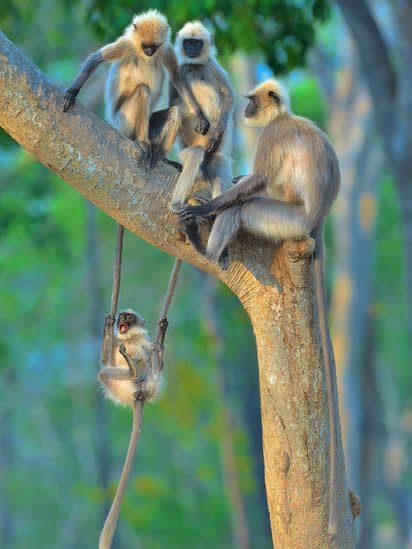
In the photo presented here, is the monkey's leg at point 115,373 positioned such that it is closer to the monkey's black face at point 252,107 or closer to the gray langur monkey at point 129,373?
the gray langur monkey at point 129,373

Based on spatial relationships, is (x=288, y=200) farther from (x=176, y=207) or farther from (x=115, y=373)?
(x=115, y=373)

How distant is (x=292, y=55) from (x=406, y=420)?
1869 centimetres

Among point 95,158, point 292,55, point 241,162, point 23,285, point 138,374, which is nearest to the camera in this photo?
point 95,158

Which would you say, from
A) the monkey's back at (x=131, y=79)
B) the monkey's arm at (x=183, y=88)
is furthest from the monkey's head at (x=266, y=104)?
→ the monkey's back at (x=131, y=79)

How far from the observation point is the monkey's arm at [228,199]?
4469mm

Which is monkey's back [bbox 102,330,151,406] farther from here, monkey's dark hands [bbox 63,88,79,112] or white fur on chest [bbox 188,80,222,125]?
monkey's dark hands [bbox 63,88,79,112]

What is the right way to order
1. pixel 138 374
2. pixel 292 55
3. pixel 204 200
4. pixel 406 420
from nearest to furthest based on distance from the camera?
pixel 204 200 → pixel 138 374 → pixel 292 55 → pixel 406 420

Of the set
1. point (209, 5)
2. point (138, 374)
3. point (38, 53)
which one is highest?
point (38, 53)

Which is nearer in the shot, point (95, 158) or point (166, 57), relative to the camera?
point (95, 158)

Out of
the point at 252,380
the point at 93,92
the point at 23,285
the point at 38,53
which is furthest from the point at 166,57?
the point at 23,285

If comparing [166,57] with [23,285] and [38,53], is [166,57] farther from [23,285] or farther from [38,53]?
[23,285]

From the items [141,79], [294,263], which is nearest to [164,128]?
[141,79]

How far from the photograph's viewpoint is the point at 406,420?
26.2 meters

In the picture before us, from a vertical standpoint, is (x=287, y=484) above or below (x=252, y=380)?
below
